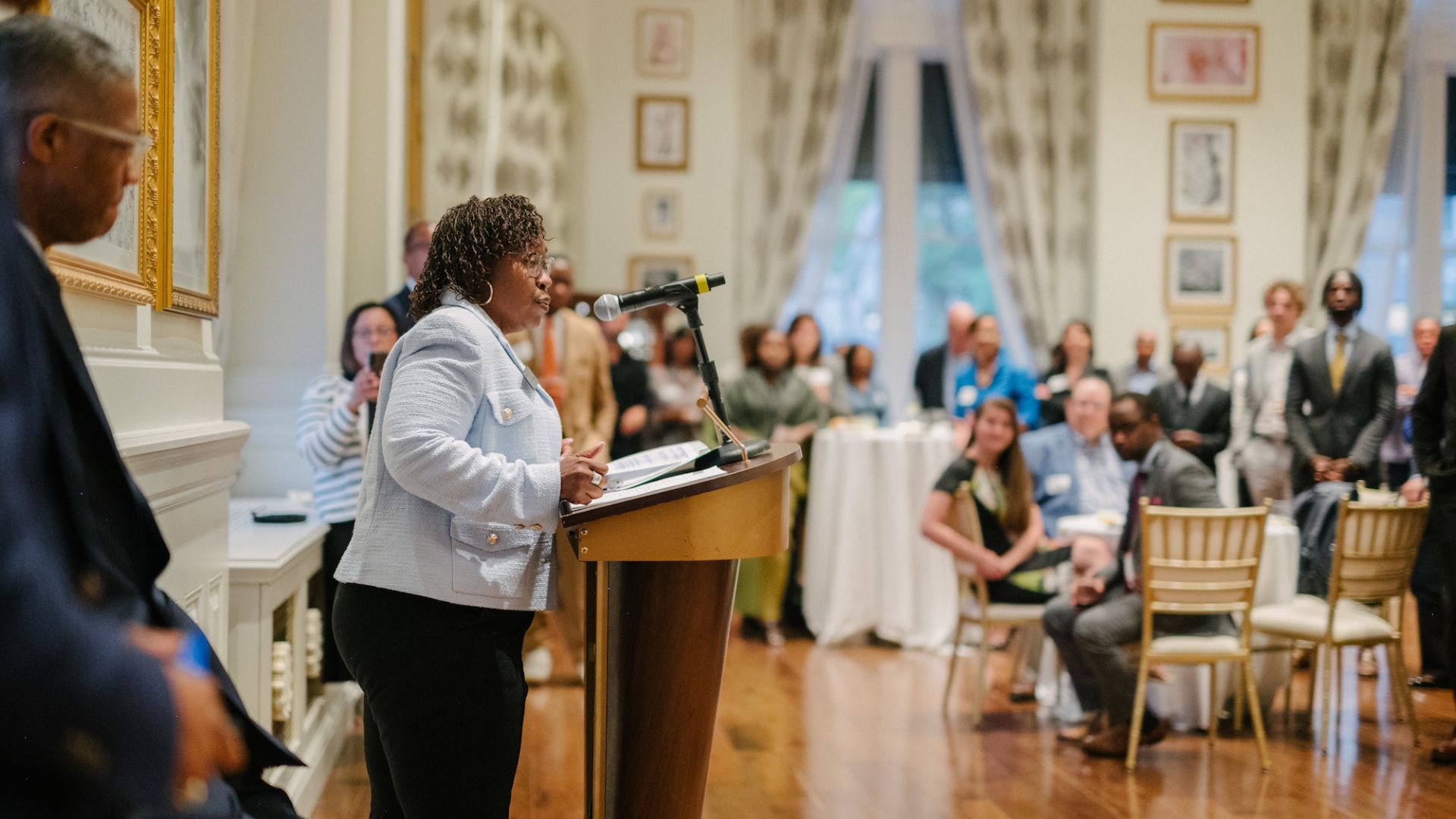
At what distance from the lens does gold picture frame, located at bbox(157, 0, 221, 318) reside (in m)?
2.44

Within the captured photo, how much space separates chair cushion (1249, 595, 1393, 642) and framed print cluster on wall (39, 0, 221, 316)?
3641mm

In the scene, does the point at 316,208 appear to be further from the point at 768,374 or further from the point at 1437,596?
the point at 1437,596

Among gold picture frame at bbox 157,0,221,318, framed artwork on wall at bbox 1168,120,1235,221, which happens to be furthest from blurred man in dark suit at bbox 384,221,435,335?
framed artwork on wall at bbox 1168,120,1235,221

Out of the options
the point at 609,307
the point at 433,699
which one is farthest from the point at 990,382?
the point at 433,699

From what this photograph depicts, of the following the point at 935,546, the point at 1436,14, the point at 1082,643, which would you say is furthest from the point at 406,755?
the point at 1436,14

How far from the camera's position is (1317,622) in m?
4.50

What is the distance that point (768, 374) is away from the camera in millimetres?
6664

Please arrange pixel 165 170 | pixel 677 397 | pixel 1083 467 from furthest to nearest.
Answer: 1. pixel 677 397
2. pixel 1083 467
3. pixel 165 170

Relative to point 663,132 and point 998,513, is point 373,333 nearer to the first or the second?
point 998,513

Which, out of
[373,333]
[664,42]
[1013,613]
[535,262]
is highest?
[664,42]

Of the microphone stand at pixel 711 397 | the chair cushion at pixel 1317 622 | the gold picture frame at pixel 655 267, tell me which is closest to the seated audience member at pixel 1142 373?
the chair cushion at pixel 1317 622

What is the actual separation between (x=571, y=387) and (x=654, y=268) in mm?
3573

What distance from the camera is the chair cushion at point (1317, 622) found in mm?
4469

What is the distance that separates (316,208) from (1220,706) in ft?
12.9
